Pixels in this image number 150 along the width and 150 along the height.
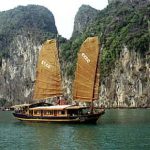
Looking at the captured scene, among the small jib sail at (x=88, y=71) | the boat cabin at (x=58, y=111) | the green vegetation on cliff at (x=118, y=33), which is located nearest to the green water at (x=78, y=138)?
the boat cabin at (x=58, y=111)

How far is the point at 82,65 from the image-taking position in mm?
50750

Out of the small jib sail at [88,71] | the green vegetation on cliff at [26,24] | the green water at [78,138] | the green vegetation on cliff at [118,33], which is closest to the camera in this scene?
the green water at [78,138]

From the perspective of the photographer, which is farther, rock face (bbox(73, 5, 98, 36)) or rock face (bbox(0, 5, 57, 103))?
rock face (bbox(73, 5, 98, 36))

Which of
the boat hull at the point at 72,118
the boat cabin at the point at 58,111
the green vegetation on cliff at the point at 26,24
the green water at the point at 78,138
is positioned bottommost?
the green water at the point at 78,138

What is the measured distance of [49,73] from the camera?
177 feet

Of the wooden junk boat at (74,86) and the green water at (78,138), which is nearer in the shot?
the green water at (78,138)

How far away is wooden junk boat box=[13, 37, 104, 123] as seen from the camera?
50188 millimetres

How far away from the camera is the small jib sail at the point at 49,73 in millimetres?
53812

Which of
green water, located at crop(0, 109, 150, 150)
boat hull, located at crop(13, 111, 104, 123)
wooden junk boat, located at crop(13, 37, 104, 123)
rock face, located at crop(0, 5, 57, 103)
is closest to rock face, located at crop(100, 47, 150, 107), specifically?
rock face, located at crop(0, 5, 57, 103)

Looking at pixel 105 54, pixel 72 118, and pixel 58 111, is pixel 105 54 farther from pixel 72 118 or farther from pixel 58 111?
pixel 72 118

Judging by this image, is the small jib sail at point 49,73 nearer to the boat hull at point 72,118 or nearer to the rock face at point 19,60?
the boat hull at point 72,118

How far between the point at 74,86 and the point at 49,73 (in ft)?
12.7

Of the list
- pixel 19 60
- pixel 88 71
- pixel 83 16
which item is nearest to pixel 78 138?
pixel 88 71

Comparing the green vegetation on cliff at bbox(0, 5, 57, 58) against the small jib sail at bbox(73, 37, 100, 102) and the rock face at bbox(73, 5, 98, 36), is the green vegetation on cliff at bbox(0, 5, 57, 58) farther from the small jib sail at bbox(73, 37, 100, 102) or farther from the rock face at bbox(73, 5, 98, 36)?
the small jib sail at bbox(73, 37, 100, 102)
